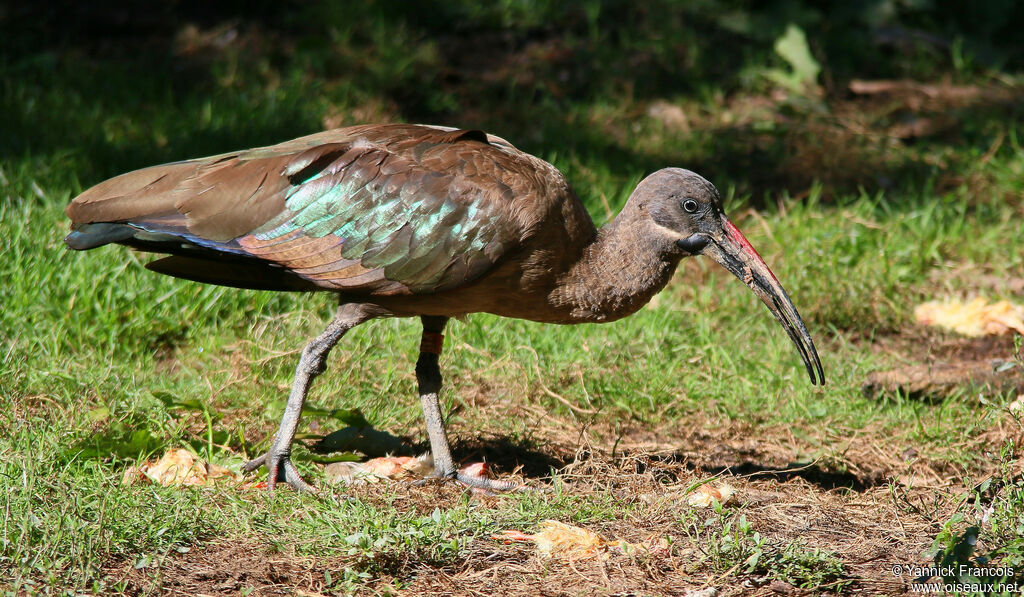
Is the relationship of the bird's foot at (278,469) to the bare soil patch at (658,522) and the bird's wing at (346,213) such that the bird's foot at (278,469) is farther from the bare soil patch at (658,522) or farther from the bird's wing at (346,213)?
the bird's wing at (346,213)

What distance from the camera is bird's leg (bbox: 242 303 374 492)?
175 inches

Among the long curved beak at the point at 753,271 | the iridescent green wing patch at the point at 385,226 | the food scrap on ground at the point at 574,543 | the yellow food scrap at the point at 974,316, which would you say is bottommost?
the yellow food scrap at the point at 974,316

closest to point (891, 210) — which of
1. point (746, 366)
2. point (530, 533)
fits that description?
point (746, 366)

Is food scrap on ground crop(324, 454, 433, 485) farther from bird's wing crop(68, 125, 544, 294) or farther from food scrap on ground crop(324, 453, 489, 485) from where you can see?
bird's wing crop(68, 125, 544, 294)

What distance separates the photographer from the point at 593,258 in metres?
4.53

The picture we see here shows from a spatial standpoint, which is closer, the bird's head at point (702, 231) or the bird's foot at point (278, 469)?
the bird's foot at point (278, 469)

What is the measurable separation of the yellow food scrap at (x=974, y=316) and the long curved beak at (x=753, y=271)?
204 centimetres

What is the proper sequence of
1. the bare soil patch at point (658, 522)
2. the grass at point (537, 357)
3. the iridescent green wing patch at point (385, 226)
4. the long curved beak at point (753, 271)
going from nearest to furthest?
the bare soil patch at point (658, 522), the grass at point (537, 357), the iridescent green wing patch at point (385, 226), the long curved beak at point (753, 271)

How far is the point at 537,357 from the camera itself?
5.57 meters

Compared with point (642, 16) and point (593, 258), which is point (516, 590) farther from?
point (642, 16)

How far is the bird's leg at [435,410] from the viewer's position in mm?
4629

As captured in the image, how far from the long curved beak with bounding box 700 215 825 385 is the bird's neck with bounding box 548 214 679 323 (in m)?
0.24

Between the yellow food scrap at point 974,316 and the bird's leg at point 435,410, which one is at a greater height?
the bird's leg at point 435,410

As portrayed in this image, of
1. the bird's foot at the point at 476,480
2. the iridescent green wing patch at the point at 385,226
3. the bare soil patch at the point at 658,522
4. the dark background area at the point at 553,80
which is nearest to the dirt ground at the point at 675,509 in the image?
the bare soil patch at the point at 658,522
